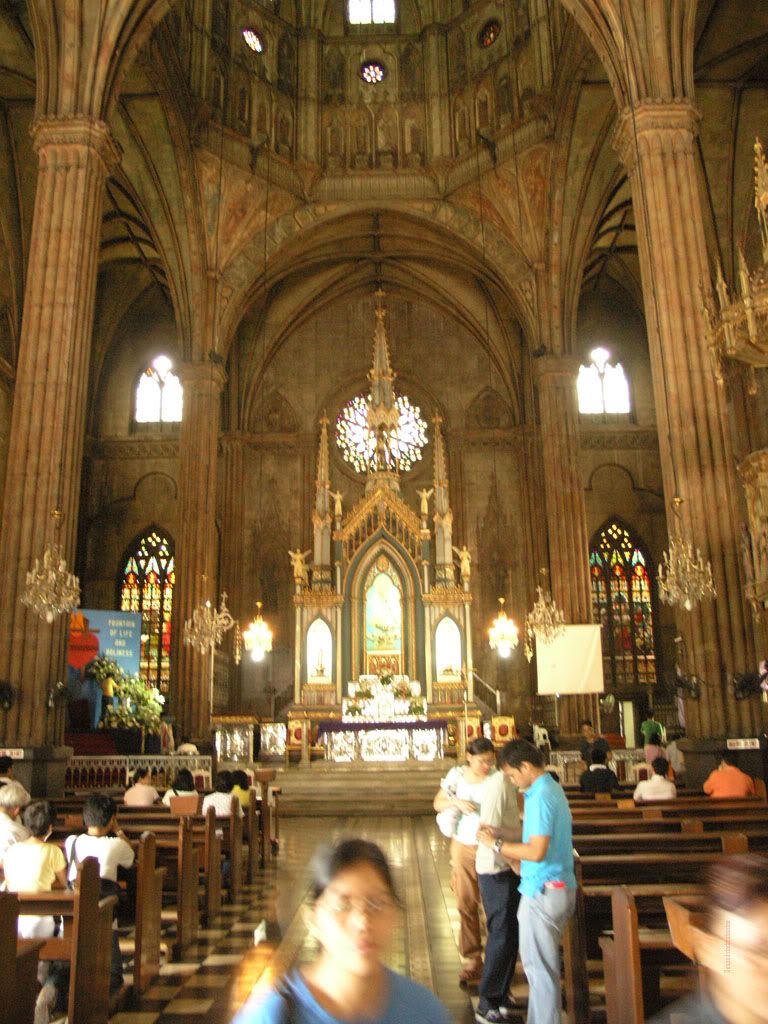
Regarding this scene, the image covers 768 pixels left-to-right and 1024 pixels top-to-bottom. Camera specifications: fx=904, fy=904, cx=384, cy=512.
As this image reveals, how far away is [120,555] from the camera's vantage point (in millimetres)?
29109

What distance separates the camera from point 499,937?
514 centimetres

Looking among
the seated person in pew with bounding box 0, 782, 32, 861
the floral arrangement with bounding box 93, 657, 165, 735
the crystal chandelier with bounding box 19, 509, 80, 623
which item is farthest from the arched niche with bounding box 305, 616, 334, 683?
the seated person in pew with bounding box 0, 782, 32, 861

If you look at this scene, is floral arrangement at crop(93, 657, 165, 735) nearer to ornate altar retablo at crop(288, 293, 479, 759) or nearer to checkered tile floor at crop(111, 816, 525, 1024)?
ornate altar retablo at crop(288, 293, 479, 759)

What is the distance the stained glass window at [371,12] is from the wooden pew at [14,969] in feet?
93.2

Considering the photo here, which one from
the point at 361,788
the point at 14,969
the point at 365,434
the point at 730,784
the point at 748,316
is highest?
the point at 365,434

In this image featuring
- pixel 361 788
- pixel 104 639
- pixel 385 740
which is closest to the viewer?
pixel 361 788

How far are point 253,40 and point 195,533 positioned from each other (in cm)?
1397

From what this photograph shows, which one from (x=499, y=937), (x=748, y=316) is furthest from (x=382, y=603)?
(x=499, y=937)

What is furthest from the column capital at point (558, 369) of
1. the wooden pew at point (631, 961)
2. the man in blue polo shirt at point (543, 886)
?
the wooden pew at point (631, 961)

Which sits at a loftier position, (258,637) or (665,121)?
(665,121)

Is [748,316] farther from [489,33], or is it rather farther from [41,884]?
[489,33]

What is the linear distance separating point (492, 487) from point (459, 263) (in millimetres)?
7175

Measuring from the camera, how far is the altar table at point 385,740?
20.5 meters

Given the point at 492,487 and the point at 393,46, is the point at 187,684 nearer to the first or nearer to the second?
the point at 492,487
